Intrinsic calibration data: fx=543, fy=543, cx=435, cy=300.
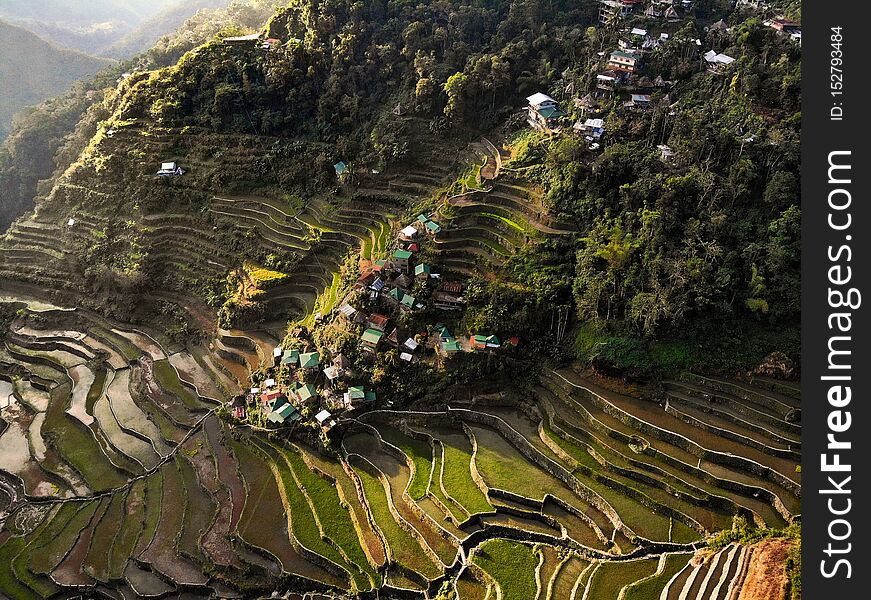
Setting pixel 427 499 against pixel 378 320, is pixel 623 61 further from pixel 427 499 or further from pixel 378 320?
pixel 427 499

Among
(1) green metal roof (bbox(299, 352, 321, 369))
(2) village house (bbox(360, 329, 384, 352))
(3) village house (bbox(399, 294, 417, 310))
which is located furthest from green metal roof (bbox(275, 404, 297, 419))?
(3) village house (bbox(399, 294, 417, 310))

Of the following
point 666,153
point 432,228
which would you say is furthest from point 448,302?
point 666,153

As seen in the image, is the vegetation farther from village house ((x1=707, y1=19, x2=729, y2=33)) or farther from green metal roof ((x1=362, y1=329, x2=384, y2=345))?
village house ((x1=707, y1=19, x2=729, y2=33))

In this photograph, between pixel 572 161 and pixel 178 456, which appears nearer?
pixel 178 456

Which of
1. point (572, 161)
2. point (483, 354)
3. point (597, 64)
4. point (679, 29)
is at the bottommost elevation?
point (483, 354)

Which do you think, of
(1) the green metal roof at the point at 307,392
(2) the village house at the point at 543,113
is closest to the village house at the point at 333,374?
(1) the green metal roof at the point at 307,392

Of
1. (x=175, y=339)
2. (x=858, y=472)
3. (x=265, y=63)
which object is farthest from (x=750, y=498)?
(x=265, y=63)

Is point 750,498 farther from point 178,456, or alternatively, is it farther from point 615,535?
point 178,456
